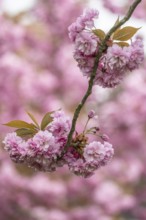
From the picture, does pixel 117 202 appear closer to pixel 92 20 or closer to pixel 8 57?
pixel 8 57

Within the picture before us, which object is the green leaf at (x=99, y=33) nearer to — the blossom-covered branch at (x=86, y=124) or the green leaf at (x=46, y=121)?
the blossom-covered branch at (x=86, y=124)

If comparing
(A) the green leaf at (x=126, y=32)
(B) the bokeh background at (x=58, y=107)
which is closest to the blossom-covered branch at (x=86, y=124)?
(A) the green leaf at (x=126, y=32)

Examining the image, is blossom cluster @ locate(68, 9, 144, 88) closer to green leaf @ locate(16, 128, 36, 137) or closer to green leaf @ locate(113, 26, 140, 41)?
green leaf @ locate(113, 26, 140, 41)

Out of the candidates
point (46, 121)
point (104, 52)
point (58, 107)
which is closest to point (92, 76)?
point (104, 52)

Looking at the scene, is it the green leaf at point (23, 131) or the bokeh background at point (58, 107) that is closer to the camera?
the green leaf at point (23, 131)

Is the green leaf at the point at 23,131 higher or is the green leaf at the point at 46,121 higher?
the green leaf at the point at 46,121

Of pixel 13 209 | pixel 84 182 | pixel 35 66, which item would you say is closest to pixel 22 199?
pixel 13 209
